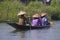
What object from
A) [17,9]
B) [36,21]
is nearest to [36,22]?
[36,21]

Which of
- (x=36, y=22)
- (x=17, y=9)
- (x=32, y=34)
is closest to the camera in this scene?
(x=32, y=34)

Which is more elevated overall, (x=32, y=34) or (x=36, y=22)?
(x=36, y=22)

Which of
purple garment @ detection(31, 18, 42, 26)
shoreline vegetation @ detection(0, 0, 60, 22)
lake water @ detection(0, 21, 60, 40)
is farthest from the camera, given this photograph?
shoreline vegetation @ detection(0, 0, 60, 22)

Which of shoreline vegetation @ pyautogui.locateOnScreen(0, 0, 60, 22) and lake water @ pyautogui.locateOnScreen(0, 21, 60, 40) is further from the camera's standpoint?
shoreline vegetation @ pyautogui.locateOnScreen(0, 0, 60, 22)

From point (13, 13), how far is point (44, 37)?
38.1 ft

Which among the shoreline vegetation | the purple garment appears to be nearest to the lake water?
the purple garment

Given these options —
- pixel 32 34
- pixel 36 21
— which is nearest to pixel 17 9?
pixel 36 21

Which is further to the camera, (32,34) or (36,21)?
(36,21)

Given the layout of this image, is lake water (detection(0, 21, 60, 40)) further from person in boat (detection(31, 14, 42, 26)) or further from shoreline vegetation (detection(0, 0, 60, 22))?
shoreline vegetation (detection(0, 0, 60, 22))

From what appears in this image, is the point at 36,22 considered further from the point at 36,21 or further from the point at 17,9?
the point at 17,9

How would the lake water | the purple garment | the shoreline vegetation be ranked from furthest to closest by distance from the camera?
the shoreline vegetation < the purple garment < the lake water

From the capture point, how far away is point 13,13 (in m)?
37.0

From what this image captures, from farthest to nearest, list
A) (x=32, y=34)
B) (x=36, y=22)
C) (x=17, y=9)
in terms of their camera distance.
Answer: (x=17, y=9) → (x=36, y=22) → (x=32, y=34)

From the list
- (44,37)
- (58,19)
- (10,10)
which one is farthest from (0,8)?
(44,37)
